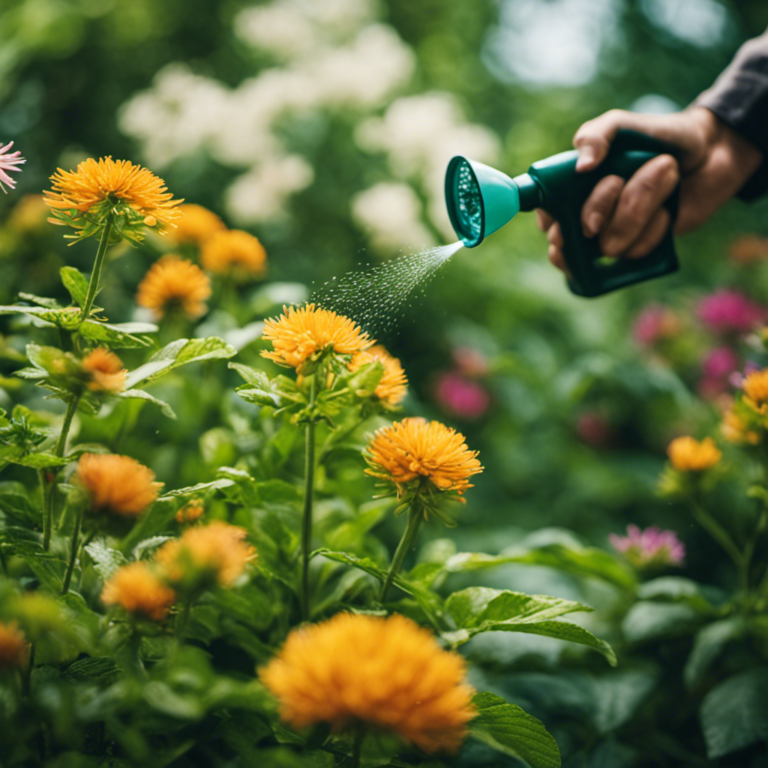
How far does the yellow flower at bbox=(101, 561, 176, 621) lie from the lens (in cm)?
33

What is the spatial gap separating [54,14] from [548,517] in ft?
5.24

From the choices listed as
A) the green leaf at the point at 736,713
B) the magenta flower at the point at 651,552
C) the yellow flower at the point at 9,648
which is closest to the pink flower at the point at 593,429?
the magenta flower at the point at 651,552

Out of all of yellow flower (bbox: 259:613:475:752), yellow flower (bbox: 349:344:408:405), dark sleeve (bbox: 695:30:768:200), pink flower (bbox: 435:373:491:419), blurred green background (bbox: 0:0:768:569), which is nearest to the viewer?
yellow flower (bbox: 259:613:475:752)

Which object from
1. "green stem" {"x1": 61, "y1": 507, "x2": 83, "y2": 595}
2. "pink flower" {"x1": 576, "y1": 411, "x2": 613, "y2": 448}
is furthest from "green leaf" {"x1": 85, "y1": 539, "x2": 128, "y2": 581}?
"pink flower" {"x1": 576, "y1": 411, "x2": 613, "y2": 448}

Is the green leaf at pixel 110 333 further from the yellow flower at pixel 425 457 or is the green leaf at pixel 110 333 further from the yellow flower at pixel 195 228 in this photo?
the yellow flower at pixel 195 228

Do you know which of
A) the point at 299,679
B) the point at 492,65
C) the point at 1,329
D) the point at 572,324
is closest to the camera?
the point at 299,679

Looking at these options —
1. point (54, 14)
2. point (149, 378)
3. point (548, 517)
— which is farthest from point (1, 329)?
point (54, 14)

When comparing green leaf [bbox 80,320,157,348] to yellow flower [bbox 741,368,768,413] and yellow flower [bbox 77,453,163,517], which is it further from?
yellow flower [bbox 741,368,768,413]

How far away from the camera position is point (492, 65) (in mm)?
2266

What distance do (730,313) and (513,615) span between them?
108 cm

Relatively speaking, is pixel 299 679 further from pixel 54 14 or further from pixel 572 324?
pixel 54 14

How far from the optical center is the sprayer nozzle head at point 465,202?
599 mm

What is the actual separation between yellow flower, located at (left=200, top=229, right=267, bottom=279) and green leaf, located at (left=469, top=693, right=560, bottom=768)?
2.03 ft

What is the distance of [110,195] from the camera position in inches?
17.7
